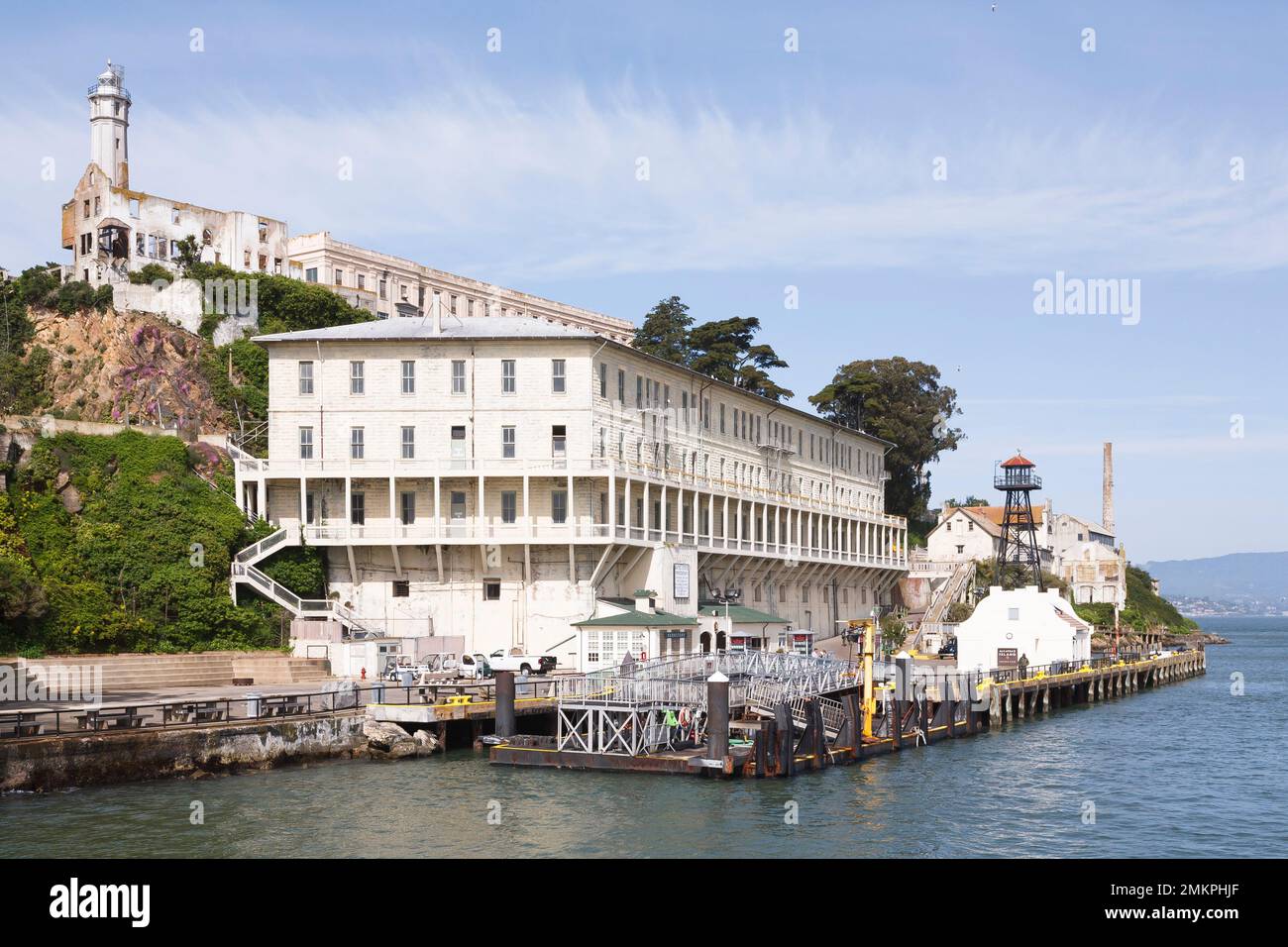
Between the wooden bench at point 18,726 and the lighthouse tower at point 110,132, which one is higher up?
the lighthouse tower at point 110,132

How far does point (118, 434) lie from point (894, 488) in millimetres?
68372

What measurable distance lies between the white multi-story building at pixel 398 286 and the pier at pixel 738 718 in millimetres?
45344

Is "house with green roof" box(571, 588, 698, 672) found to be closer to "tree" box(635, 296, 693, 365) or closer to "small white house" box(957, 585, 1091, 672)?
"small white house" box(957, 585, 1091, 672)

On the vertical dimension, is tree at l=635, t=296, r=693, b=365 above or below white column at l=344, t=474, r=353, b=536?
above

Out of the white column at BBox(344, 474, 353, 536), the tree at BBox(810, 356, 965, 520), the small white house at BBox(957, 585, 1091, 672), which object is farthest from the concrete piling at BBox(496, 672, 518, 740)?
the tree at BBox(810, 356, 965, 520)

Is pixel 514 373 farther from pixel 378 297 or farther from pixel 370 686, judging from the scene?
pixel 378 297

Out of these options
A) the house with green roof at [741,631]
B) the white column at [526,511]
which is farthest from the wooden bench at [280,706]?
the house with green roof at [741,631]

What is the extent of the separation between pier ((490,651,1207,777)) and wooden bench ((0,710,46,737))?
12.1 meters

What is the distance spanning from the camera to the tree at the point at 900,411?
356ft

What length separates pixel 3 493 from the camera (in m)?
50.7

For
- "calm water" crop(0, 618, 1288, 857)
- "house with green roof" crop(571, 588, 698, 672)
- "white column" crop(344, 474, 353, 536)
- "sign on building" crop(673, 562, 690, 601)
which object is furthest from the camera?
"sign on building" crop(673, 562, 690, 601)

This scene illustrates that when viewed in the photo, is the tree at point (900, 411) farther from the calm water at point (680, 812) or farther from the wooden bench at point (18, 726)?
the wooden bench at point (18, 726)

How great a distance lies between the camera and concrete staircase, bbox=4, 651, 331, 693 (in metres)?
44.8

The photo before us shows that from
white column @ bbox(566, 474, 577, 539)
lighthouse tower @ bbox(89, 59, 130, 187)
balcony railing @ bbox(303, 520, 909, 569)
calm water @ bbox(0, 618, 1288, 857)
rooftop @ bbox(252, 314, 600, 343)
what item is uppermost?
lighthouse tower @ bbox(89, 59, 130, 187)
